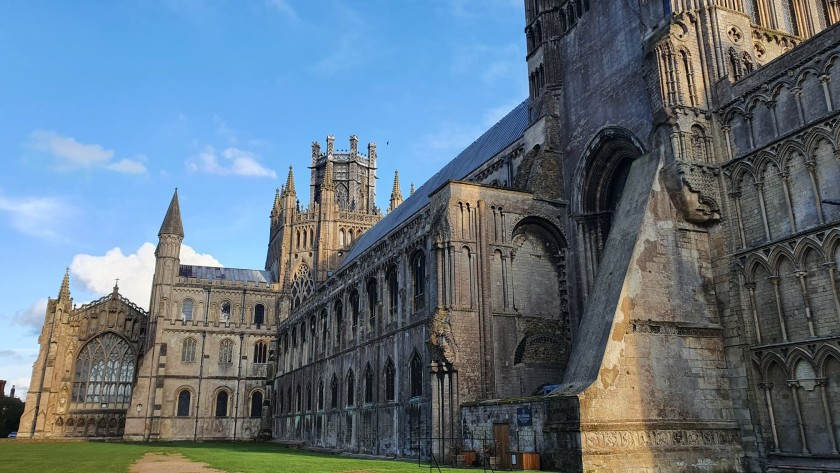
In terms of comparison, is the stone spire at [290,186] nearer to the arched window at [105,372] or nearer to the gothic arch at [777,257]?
the arched window at [105,372]

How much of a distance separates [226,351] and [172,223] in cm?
1538

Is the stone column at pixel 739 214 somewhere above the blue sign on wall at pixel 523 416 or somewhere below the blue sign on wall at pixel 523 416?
above

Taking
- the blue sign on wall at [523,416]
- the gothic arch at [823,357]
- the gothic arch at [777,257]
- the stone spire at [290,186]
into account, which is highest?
the stone spire at [290,186]

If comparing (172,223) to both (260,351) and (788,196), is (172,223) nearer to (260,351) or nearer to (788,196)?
(260,351)

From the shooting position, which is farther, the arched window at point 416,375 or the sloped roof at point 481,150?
the sloped roof at point 481,150

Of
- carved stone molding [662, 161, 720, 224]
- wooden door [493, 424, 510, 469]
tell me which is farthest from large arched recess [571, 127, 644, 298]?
wooden door [493, 424, 510, 469]

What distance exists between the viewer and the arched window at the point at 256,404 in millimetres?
67938

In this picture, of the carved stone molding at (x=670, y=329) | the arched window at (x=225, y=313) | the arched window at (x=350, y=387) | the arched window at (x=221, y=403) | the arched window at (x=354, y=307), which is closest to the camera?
the carved stone molding at (x=670, y=329)

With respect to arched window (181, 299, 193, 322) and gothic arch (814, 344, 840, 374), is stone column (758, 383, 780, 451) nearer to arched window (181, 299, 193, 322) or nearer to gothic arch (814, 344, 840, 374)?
gothic arch (814, 344, 840, 374)

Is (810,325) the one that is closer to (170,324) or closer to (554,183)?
(554,183)

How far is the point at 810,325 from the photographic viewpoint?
60.2 ft

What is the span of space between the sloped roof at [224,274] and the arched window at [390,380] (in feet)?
148


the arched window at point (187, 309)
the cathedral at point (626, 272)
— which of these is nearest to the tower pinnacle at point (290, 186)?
the arched window at point (187, 309)

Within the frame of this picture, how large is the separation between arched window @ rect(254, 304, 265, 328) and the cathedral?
87.7ft
